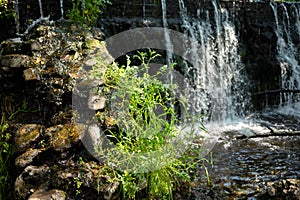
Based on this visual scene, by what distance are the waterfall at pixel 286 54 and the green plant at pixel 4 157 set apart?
760cm

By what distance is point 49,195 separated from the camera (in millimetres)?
2539

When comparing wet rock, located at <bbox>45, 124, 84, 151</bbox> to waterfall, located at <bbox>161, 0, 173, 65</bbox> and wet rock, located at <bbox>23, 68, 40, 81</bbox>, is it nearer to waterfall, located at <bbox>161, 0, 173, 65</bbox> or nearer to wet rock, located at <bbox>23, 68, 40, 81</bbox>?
wet rock, located at <bbox>23, 68, 40, 81</bbox>

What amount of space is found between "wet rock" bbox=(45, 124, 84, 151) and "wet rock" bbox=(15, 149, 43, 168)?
0.17 m

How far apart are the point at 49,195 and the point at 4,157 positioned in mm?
1048

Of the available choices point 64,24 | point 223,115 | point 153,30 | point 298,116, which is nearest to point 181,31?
point 153,30

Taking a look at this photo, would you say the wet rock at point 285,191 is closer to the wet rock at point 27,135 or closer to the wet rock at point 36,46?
the wet rock at point 27,135

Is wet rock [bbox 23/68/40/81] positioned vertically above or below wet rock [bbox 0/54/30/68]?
below

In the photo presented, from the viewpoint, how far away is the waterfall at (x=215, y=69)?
23.7ft

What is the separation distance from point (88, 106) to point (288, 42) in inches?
294

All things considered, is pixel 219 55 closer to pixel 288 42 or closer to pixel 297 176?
pixel 288 42

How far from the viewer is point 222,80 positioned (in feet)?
25.0

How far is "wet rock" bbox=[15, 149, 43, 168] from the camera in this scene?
9.50 feet

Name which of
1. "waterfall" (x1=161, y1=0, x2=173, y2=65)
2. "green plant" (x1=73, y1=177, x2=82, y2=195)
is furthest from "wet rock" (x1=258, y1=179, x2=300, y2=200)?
"waterfall" (x1=161, y1=0, x2=173, y2=65)

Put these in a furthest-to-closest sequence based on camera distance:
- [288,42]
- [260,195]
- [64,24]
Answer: [288,42] → [64,24] → [260,195]
